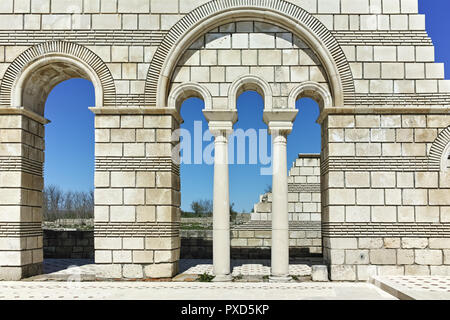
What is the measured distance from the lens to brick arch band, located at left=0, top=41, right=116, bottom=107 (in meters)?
11.7

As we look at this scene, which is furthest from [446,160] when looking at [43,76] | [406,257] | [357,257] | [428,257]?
[43,76]

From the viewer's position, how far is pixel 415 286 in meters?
9.31

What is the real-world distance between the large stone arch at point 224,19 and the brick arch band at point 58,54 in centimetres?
105

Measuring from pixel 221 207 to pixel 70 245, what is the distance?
8.06 metres

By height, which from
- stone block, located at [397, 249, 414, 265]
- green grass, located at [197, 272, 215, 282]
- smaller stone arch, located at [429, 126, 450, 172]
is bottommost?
green grass, located at [197, 272, 215, 282]

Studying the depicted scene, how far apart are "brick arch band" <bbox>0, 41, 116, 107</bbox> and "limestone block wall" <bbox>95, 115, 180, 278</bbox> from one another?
0.80 metres

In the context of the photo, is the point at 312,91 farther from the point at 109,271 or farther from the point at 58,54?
the point at 109,271

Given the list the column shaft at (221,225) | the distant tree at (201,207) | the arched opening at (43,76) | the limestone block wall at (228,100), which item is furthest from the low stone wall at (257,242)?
the distant tree at (201,207)

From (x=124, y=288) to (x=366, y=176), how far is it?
6.44m

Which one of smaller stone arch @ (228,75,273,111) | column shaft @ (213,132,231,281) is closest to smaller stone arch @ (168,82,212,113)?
smaller stone arch @ (228,75,273,111)

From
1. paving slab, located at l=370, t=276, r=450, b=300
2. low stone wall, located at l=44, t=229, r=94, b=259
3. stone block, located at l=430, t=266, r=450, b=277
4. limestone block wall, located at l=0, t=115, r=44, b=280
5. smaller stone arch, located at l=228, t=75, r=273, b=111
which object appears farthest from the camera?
low stone wall, located at l=44, t=229, r=94, b=259

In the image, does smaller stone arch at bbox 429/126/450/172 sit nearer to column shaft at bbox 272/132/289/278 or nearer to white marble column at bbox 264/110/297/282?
white marble column at bbox 264/110/297/282

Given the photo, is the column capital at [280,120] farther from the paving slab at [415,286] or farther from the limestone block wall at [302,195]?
the limestone block wall at [302,195]

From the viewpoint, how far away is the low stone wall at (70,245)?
1659 cm
